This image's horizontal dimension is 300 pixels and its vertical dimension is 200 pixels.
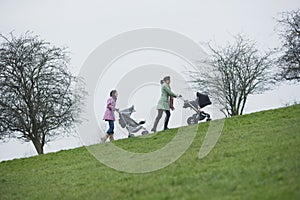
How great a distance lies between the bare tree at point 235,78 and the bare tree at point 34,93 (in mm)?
10077

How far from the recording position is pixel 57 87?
2808 centimetres

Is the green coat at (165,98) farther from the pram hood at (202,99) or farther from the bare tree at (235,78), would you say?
the bare tree at (235,78)

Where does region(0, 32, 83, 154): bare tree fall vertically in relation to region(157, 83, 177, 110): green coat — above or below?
above

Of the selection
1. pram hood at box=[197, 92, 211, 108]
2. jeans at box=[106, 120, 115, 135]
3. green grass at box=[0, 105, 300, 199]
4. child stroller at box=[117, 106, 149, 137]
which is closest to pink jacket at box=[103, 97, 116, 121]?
jeans at box=[106, 120, 115, 135]

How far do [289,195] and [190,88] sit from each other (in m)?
27.5

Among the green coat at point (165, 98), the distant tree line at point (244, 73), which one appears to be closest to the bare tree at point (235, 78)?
the distant tree line at point (244, 73)

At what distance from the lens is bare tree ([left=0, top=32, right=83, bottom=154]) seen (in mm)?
26891

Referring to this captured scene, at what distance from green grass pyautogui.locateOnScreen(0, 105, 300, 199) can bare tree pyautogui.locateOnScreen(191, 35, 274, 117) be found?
16.0 metres

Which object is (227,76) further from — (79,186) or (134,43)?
(79,186)

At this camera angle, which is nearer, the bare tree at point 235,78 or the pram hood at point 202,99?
the pram hood at point 202,99

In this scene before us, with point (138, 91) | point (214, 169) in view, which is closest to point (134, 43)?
point (138, 91)

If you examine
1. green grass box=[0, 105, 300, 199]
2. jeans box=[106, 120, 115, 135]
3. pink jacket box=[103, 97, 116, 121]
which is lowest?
green grass box=[0, 105, 300, 199]

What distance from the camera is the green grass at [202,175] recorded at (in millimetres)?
6559

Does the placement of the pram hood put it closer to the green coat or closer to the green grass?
the green coat
